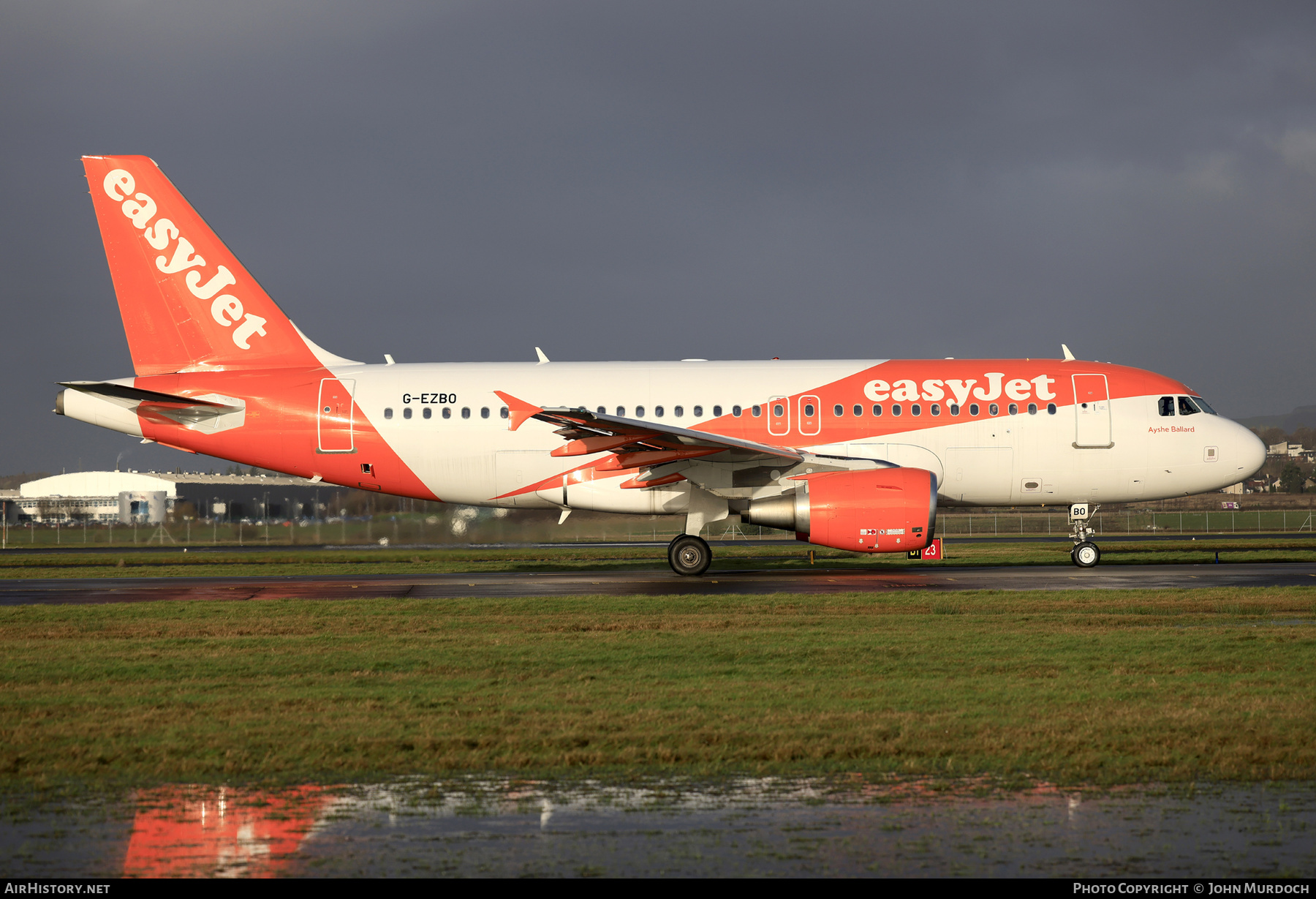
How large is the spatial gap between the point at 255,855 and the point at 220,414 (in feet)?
60.8

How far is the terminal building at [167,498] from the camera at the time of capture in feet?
145

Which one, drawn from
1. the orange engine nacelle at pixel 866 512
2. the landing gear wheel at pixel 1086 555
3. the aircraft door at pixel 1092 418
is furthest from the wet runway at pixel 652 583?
the aircraft door at pixel 1092 418

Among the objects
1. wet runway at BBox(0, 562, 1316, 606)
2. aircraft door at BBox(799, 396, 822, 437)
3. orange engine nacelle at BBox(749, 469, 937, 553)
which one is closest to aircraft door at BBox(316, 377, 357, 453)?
wet runway at BBox(0, 562, 1316, 606)

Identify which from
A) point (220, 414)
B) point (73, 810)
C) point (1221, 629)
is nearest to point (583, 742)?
point (73, 810)

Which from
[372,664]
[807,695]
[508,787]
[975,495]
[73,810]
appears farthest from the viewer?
[975,495]

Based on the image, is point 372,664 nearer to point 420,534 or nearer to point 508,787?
point 508,787

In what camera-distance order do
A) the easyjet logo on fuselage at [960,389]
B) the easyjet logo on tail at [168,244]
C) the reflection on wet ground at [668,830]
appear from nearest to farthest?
the reflection on wet ground at [668,830] < the easyjet logo on fuselage at [960,389] < the easyjet logo on tail at [168,244]

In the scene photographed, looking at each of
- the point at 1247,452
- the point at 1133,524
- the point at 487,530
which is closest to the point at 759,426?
the point at 1247,452

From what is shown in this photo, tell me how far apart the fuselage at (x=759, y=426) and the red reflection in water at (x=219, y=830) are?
15377mm

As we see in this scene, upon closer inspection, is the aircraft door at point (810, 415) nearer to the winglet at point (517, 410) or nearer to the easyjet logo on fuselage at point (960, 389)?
the easyjet logo on fuselage at point (960, 389)

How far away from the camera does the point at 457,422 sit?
2181 cm

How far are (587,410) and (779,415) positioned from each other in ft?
12.5

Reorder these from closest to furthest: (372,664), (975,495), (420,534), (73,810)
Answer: (73,810) → (372,664) → (975,495) → (420,534)

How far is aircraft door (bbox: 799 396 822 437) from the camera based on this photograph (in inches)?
833
